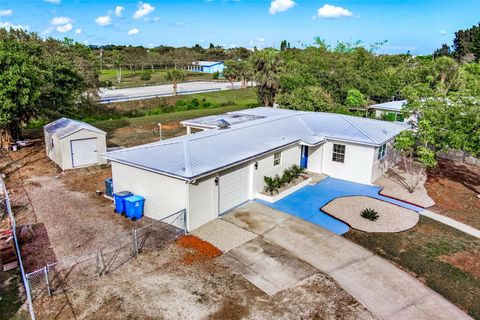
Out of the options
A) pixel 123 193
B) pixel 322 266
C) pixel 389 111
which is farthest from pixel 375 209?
pixel 389 111

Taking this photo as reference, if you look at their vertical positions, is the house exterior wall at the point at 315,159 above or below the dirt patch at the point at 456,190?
above

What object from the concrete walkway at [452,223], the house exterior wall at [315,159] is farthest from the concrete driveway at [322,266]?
the house exterior wall at [315,159]

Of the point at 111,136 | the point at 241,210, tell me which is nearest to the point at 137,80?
the point at 111,136

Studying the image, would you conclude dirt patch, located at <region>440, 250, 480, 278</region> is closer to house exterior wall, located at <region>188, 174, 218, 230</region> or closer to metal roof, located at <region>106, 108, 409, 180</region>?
metal roof, located at <region>106, 108, 409, 180</region>

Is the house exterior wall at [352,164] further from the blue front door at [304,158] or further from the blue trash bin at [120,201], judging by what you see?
the blue trash bin at [120,201]

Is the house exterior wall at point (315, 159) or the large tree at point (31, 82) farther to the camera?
the large tree at point (31, 82)

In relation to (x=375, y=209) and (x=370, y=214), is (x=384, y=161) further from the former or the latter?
(x=370, y=214)

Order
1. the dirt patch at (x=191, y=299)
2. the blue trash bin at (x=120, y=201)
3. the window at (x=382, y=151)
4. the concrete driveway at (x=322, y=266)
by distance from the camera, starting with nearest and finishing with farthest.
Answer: the dirt patch at (x=191, y=299) → the concrete driveway at (x=322, y=266) → the blue trash bin at (x=120, y=201) → the window at (x=382, y=151)
